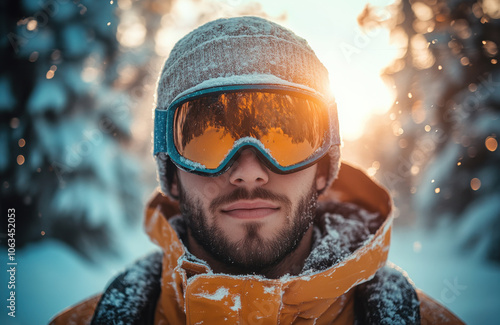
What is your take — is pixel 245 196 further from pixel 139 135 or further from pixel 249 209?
pixel 139 135

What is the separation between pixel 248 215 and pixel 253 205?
6cm

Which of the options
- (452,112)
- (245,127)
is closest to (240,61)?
(245,127)

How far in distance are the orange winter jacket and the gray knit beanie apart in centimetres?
65

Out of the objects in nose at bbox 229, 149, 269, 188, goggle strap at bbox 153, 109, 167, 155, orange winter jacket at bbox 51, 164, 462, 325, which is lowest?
orange winter jacket at bbox 51, 164, 462, 325

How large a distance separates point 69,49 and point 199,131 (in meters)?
4.98

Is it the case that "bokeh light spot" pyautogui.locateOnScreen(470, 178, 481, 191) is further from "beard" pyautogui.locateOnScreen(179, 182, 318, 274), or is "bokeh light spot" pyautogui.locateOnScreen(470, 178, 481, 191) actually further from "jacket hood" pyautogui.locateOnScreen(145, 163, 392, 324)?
"beard" pyautogui.locateOnScreen(179, 182, 318, 274)

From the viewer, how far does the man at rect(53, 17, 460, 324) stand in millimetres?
1261

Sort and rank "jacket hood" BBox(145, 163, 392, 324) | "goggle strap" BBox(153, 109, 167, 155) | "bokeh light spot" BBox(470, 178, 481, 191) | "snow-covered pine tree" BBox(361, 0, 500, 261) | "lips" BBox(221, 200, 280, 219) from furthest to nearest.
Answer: "bokeh light spot" BBox(470, 178, 481, 191) → "snow-covered pine tree" BBox(361, 0, 500, 261) → "goggle strap" BBox(153, 109, 167, 155) → "lips" BBox(221, 200, 280, 219) → "jacket hood" BBox(145, 163, 392, 324)

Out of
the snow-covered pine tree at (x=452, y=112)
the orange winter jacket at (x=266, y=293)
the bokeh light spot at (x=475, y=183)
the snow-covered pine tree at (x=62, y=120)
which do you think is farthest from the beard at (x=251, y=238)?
the bokeh light spot at (x=475, y=183)

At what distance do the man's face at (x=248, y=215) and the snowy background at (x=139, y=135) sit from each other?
274cm

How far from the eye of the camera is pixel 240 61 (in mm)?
1528

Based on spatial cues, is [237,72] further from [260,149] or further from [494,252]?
[494,252]

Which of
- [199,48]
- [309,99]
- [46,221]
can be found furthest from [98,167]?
[309,99]

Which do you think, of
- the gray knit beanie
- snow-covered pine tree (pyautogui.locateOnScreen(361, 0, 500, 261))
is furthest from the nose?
snow-covered pine tree (pyautogui.locateOnScreen(361, 0, 500, 261))
